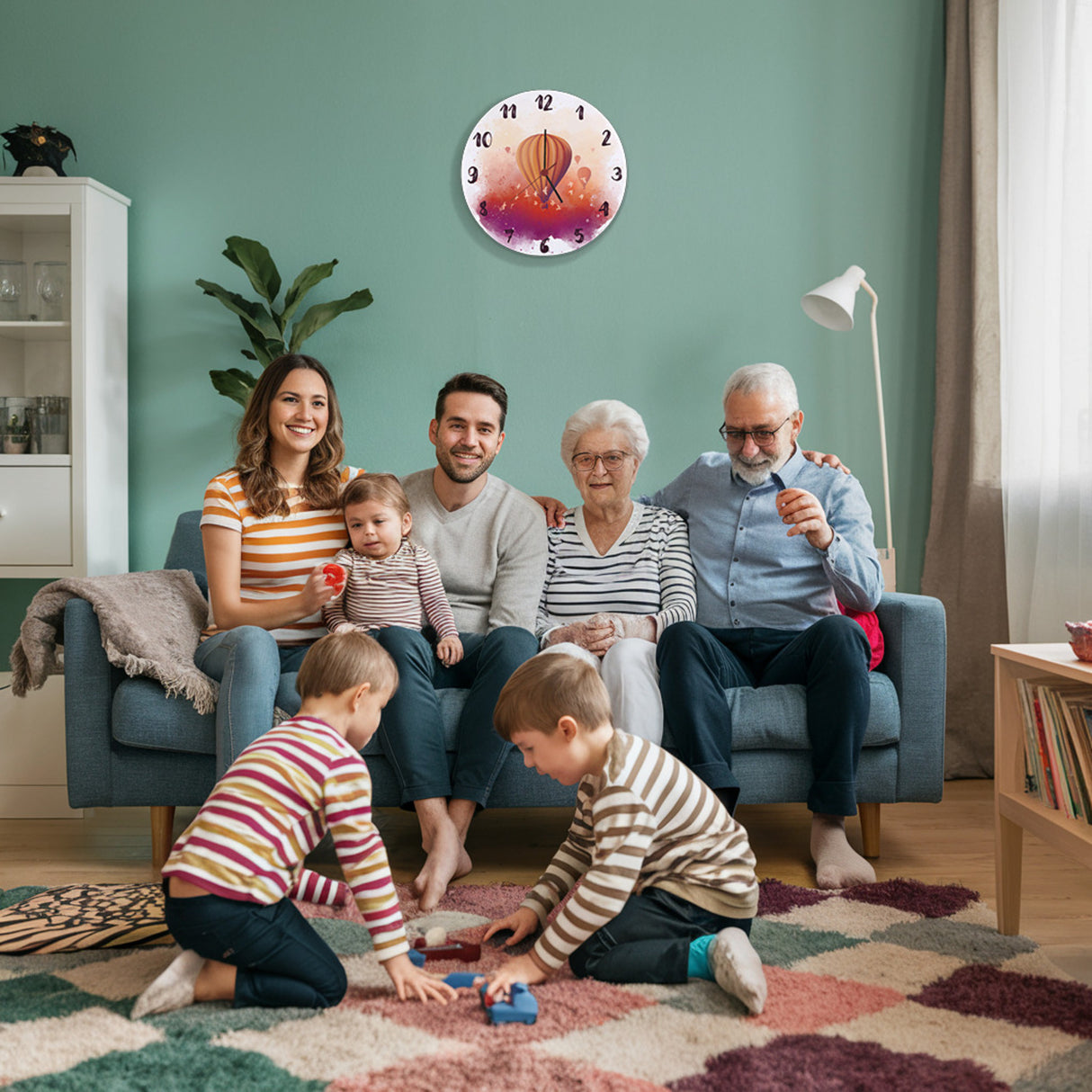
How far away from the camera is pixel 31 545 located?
3.03 metres

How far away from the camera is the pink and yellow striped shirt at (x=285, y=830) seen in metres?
1.37

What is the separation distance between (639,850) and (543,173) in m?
2.44

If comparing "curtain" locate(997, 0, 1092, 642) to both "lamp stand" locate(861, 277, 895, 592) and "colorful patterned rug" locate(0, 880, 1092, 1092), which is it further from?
"colorful patterned rug" locate(0, 880, 1092, 1092)

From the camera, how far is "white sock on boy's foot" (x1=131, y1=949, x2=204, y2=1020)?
140cm

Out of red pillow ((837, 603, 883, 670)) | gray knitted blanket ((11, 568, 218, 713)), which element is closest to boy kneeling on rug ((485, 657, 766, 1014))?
red pillow ((837, 603, 883, 670))

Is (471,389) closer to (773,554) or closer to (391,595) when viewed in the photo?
(391,595)

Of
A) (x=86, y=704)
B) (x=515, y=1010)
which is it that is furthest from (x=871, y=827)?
(x=86, y=704)

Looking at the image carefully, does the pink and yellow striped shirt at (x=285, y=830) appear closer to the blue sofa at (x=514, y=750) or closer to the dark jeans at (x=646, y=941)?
the dark jeans at (x=646, y=941)

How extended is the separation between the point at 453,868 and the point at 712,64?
2.60 m

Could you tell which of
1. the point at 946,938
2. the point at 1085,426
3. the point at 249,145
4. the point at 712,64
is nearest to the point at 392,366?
the point at 249,145

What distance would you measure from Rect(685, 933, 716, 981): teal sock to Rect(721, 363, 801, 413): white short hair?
4.26 ft

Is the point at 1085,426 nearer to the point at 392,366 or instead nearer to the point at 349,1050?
the point at 392,366

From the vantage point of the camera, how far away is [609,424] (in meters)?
2.41

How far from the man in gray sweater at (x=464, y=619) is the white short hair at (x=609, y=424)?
0.17m
